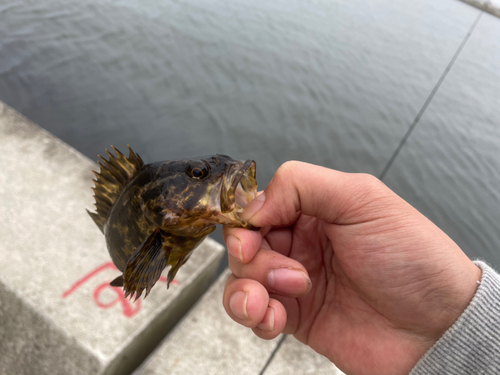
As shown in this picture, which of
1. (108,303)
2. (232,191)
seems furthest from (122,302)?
(232,191)

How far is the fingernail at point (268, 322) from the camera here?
1.80 m

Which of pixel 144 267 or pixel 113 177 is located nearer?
pixel 144 267

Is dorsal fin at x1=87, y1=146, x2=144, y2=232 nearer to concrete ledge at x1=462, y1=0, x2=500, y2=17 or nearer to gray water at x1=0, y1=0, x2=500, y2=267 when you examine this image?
gray water at x1=0, y1=0, x2=500, y2=267

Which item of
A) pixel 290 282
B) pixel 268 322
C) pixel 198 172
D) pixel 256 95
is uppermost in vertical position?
pixel 198 172

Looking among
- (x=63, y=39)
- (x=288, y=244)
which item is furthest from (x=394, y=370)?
(x=63, y=39)

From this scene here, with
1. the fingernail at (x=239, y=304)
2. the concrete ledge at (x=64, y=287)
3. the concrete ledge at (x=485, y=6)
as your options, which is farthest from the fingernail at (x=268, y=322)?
the concrete ledge at (x=485, y=6)

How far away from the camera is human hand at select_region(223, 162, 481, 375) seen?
5.55 feet

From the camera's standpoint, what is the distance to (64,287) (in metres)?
2.79

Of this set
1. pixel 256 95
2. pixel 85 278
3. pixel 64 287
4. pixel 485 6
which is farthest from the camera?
pixel 485 6

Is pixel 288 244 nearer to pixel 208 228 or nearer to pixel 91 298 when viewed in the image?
pixel 208 228

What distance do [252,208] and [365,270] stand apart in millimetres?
753

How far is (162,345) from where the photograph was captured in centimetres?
279

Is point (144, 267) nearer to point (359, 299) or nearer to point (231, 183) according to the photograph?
point (231, 183)

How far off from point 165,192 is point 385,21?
15490 mm
